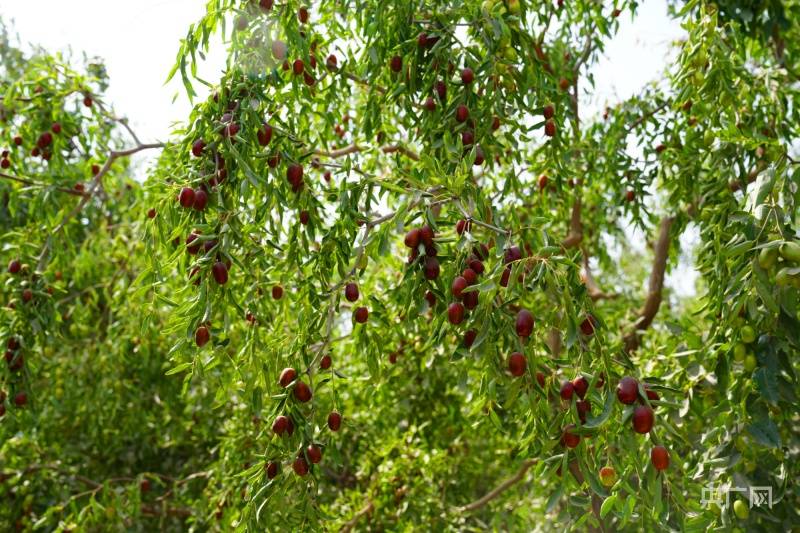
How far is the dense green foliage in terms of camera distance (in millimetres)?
1633

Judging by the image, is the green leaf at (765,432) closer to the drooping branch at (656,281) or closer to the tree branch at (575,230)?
the drooping branch at (656,281)

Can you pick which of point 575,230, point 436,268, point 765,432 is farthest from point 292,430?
point 575,230

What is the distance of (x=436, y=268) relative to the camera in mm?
1695

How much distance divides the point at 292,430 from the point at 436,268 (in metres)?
0.49

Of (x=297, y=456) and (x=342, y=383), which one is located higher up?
(x=342, y=383)

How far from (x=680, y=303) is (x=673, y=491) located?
7.51 meters

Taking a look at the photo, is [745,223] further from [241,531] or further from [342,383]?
[342,383]

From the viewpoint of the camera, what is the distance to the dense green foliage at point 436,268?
163cm

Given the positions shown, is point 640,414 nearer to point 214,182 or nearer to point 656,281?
point 214,182

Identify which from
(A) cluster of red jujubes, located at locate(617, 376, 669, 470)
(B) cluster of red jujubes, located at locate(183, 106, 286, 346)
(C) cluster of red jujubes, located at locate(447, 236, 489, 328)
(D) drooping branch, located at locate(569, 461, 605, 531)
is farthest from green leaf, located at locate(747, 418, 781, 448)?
(B) cluster of red jujubes, located at locate(183, 106, 286, 346)

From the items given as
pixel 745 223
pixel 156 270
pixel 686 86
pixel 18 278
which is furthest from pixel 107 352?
pixel 745 223

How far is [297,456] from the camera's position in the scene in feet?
5.65

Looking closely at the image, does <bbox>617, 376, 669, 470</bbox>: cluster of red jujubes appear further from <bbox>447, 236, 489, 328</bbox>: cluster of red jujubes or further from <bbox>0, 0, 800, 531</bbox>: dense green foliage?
<bbox>447, 236, 489, 328</bbox>: cluster of red jujubes

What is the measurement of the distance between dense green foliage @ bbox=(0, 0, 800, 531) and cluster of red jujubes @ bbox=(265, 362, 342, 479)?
1 cm
